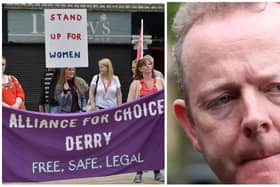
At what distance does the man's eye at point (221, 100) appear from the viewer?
580 centimetres

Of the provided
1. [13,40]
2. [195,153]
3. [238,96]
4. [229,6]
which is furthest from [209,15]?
[13,40]

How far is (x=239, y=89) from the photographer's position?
19.0ft

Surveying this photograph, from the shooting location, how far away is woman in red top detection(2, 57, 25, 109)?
236 inches

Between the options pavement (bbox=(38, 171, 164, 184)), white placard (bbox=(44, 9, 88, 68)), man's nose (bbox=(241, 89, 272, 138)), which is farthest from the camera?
pavement (bbox=(38, 171, 164, 184))

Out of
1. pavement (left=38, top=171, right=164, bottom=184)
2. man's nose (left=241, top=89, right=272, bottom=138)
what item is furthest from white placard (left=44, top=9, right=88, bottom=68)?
man's nose (left=241, top=89, right=272, bottom=138)

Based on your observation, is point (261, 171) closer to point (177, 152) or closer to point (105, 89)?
point (177, 152)

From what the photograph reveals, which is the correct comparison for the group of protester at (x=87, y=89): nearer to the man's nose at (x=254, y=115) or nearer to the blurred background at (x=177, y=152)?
the blurred background at (x=177, y=152)

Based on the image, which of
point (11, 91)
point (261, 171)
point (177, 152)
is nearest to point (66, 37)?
point (11, 91)

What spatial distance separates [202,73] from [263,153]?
78cm

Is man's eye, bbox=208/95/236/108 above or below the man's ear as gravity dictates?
above

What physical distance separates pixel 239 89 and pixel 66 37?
1.44 metres

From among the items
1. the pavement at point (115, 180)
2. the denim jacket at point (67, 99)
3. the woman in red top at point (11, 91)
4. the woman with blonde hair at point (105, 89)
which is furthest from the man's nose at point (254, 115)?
the woman in red top at point (11, 91)

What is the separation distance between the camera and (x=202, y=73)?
19.3 ft

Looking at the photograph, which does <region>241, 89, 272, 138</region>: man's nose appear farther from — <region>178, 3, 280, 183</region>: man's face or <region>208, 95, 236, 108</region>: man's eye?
<region>208, 95, 236, 108</region>: man's eye
